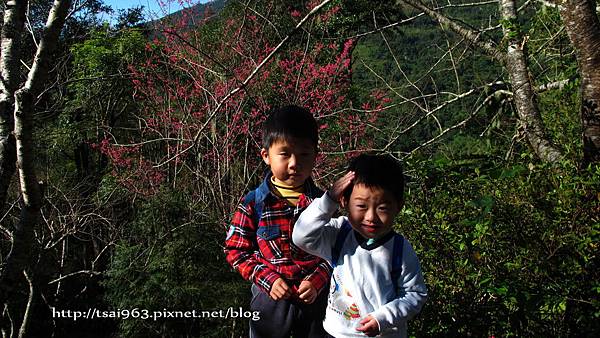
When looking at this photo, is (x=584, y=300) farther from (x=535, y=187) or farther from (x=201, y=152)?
(x=201, y=152)

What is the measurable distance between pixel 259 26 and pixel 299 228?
215 inches

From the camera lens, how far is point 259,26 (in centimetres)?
655

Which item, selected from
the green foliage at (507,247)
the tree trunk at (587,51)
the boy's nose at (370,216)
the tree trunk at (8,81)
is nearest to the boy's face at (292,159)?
the boy's nose at (370,216)

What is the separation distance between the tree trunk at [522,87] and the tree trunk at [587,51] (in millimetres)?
357

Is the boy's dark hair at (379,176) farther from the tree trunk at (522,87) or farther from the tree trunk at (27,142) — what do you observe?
the tree trunk at (522,87)

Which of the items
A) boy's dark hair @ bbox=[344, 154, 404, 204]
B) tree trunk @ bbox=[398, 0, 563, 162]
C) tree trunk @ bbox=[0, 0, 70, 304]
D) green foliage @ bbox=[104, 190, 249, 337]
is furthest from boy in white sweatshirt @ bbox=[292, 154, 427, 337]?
green foliage @ bbox=[104, 190, 249, 337]

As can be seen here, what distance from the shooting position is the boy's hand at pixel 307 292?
1.58 metres

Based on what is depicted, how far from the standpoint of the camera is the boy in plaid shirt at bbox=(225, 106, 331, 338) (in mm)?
1661

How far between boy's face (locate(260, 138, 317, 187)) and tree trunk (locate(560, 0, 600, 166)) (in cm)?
133

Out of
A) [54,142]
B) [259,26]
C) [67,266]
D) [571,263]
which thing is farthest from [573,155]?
[54,142]

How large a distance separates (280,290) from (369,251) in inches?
12.1

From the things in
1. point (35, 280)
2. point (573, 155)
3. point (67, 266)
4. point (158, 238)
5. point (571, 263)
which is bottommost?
point (67, 266)

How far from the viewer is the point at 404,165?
8.61ft

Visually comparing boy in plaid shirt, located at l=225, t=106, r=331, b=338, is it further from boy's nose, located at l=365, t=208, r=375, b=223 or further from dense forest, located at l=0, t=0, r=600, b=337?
dense forest, located at l=0, t=0, r=600, b=337
